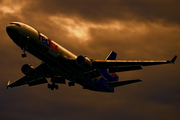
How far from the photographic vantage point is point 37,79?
65938 millimetres

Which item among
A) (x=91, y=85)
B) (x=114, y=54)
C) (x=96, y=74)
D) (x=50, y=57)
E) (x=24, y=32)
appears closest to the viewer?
(x=24, y=32)

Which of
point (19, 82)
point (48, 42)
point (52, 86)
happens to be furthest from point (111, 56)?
point (48, 42)

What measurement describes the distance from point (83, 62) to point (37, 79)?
57.5 feet

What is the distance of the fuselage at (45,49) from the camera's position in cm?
4822

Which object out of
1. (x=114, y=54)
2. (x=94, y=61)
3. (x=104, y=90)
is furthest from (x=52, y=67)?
(x=114, y=54)

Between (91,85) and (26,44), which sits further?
(91,85)

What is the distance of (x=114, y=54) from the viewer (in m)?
71.7

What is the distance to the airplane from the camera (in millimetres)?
48906

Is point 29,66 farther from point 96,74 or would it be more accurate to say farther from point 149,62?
point 149,62

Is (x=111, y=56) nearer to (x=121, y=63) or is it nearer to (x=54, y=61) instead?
(x=121, y=63)

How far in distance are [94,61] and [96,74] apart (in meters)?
→ 3.58

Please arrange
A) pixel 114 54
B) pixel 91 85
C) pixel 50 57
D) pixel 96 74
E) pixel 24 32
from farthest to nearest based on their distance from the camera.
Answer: pixel 114 54, pixel 91 85, pixel 96 74, pixel 50 57, pixel 24 32

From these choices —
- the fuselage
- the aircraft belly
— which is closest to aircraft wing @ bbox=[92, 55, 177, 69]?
the fuselage

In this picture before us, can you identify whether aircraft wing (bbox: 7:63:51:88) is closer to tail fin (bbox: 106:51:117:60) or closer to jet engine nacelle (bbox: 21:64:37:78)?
jet engine nacelle (bbox: 21:64:37:78)
